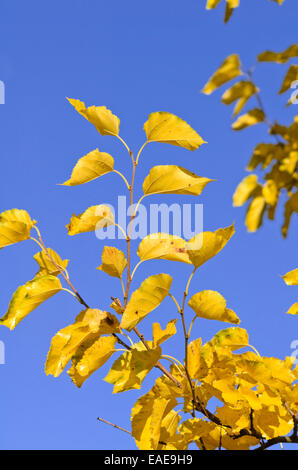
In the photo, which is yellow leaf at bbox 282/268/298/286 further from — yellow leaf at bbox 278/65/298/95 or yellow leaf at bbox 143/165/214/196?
yellow leaf at bbox 278/65/298/95

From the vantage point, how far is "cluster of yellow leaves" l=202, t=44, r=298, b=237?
0.89 metres

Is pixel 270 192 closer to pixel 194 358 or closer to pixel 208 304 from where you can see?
pixel 208 304

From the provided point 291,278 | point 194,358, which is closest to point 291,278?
point 291,278

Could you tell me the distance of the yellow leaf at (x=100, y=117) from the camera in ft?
4.12

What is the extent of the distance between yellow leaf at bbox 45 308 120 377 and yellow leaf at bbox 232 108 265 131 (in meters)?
0.55

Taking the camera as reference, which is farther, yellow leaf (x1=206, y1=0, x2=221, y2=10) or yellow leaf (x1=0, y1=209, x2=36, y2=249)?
yellow leaf (x1=0, y1=209, x2=36, y2=249)

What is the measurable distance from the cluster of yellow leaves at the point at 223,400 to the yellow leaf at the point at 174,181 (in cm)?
39

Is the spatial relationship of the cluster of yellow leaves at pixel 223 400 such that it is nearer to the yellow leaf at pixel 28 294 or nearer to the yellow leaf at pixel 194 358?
the yellow leaf at pixel 194 358

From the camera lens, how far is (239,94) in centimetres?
93

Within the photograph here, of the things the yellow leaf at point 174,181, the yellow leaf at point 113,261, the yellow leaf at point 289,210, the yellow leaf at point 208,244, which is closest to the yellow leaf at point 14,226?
the yellow leaf at point 113,261

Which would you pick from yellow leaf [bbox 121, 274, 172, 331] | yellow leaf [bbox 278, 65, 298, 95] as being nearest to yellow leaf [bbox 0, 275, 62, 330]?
yellow leaf [bbox 121, 274, 172, 331]

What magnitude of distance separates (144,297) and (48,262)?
338mm

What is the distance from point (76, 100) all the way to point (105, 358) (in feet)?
2.20
